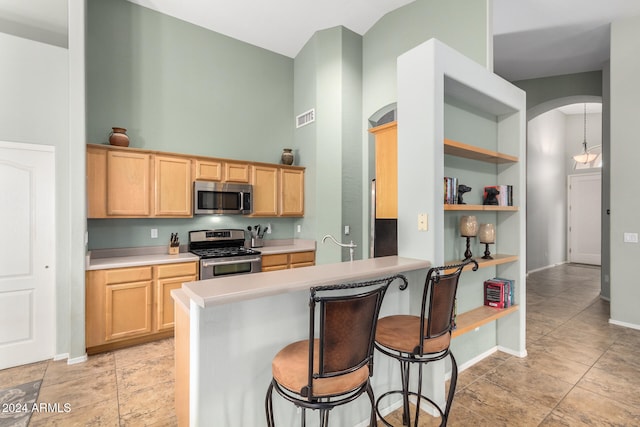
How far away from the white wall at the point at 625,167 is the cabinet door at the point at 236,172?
4954 mm

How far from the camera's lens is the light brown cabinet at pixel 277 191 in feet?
15.5

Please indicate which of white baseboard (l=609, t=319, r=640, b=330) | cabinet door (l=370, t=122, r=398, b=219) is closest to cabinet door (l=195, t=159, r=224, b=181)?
cabinet door (l=370, t=122, r=398, b=219)

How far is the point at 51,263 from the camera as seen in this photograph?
3066mm

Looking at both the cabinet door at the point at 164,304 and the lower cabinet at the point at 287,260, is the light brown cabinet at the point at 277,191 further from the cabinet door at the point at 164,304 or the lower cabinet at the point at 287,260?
the cabinet door at the point at 164,304

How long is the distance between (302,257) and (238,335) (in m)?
3.20

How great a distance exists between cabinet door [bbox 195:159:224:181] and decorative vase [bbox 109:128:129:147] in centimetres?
84

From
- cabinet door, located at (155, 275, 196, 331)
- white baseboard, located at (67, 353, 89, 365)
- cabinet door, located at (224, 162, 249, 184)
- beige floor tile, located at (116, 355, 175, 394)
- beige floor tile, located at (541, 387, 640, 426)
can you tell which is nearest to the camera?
beige floor tile, located at (541, 387, 640, 426)

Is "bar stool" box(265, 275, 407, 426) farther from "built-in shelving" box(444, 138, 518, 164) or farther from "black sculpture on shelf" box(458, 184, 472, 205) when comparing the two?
"black sculpture on shelf" box(458, 184, 472, 205)

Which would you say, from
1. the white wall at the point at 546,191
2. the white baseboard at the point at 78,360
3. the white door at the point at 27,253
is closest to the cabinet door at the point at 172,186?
the white door at the point at 27,253

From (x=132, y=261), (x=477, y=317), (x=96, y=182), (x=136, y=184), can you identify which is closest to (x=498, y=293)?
(x=477, y=317)

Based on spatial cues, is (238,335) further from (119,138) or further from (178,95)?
(178,95)

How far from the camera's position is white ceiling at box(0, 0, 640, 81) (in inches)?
148

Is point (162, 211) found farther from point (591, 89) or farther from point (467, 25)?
point (591, 89)

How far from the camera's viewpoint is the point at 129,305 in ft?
10.9
